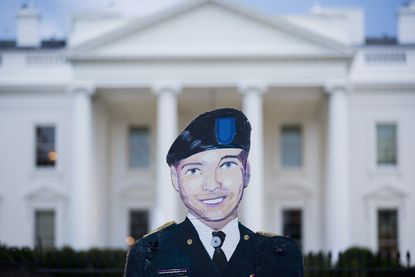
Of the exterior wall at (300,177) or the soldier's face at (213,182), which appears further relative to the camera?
the exterior wall at (300,177)

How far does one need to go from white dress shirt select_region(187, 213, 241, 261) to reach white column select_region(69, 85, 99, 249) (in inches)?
997

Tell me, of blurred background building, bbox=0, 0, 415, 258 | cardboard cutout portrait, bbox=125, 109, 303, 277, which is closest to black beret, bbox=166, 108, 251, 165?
cardboard cutout portrait, bbox=125, 109, 303, 277

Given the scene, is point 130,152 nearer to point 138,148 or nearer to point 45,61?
point 138,148

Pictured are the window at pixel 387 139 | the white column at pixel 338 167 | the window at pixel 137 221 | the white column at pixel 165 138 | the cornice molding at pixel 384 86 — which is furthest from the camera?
the window at pixel 137 221

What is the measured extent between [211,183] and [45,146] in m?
31.0

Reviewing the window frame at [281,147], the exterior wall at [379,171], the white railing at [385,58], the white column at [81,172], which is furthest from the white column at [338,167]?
the white column at [81,172]

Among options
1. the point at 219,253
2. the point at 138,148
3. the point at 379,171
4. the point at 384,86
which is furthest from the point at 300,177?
the point at 219,253

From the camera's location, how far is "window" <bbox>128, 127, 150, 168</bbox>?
38031mm

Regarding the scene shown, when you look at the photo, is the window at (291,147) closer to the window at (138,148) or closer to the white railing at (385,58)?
the white railing at (385,58)

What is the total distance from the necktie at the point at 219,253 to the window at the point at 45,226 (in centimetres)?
3077

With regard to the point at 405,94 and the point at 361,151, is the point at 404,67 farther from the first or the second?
the point at 361,151

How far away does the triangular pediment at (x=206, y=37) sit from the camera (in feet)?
106

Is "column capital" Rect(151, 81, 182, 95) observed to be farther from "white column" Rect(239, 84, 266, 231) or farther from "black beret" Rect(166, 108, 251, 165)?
"black beret" Rect(166, 108, 251, 165)

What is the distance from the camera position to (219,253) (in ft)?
24.3
